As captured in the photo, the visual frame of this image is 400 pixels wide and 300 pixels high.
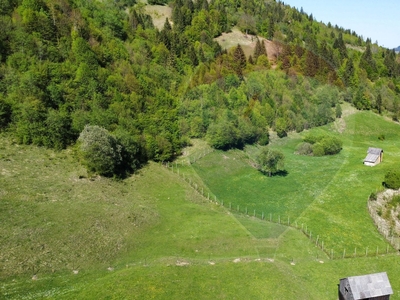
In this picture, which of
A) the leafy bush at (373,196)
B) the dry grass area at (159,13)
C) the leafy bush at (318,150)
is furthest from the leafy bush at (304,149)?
the dry grass area at (159,13)

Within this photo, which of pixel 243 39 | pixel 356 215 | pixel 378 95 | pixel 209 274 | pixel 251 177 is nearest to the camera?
pixel 209 274

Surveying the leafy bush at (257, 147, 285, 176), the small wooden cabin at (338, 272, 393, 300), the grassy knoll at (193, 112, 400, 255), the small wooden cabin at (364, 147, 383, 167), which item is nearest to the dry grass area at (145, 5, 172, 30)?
the small wooden cabin at (364, 147, 383, 167)

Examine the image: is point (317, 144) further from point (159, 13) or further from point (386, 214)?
point (159, 13)

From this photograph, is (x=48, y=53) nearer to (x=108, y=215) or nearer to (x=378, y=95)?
(x=108, y=215)

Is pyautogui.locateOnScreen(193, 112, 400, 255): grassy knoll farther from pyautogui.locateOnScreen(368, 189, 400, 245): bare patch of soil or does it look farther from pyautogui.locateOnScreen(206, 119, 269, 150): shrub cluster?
pyautogui.locateOnScreen(368, 189, 400, 245): bare patch of soil

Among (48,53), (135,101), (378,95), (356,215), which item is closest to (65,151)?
(135,101)
